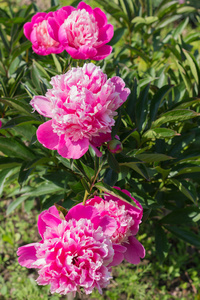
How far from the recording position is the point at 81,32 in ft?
2.66

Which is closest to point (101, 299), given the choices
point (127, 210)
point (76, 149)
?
point (127, 210)

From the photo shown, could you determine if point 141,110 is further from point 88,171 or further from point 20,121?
point 20,121

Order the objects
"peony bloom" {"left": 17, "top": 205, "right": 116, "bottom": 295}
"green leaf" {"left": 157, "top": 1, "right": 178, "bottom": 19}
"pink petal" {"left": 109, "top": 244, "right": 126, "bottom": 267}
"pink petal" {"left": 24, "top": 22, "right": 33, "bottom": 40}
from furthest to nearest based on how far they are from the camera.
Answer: "green leaf" {"left": 157, "top": 1, "right": 178, "bottom": 19} < "pink petal" {"left": 24, "top": 22, "right": 33, "bottom": 40} < "pink petal" {"left": 109, "top": 244, "right": 126, "bottom": 267} < "peony bloom" {"left": 17, "top": 205, "right": 116, "bottom": 295}

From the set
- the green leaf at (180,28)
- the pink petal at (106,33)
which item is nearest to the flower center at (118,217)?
the pink petal at (106,33)

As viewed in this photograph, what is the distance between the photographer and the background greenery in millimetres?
932

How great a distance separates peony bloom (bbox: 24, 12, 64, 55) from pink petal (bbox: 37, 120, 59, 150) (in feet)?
1.01

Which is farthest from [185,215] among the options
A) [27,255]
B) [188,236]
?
[27,255]

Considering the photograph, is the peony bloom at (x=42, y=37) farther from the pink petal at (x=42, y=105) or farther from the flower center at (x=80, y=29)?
the pink petal at (x=42, y=105)

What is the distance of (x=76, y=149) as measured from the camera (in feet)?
2.27

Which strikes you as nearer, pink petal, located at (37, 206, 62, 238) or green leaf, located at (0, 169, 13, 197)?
pink petal, located at (37, 206, 62, 238)

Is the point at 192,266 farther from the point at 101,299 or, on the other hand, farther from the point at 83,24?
the point at 83,24

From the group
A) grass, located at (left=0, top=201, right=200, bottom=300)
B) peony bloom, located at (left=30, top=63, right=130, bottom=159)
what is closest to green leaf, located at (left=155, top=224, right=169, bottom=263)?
grass, located at (left=0, top=201, right=200, bottom=300)

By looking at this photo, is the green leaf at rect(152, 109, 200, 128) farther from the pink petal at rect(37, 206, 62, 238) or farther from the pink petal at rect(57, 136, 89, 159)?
the pink petal at rect(37, 206, 62, 238)

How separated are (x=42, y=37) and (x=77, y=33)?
0.56 feet
